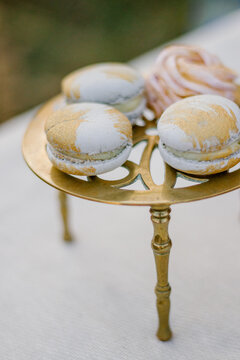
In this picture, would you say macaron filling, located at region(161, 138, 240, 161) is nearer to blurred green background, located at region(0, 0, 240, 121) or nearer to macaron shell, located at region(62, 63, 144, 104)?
macaron shell, located at region(62, 63, 144, 104)

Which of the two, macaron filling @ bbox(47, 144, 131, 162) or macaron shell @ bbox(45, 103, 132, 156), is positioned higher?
macaron shell @ bbox(45, 103, 132, 156)

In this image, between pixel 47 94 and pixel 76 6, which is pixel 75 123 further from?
pixel 76 6

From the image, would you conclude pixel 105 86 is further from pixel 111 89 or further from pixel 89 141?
pixel 89 141

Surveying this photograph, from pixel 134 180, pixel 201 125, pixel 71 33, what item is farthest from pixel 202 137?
pixel 71 33

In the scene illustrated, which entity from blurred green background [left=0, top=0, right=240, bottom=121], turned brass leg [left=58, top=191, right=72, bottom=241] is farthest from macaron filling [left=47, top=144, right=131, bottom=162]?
blurred green background [left=0, top=0, right=240, bottom=121]

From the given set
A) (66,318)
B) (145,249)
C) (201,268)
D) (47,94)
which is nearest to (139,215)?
(145,249)

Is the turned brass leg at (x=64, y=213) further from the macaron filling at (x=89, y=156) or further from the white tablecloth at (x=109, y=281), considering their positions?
the macaron filling at (x=89, y=156)
